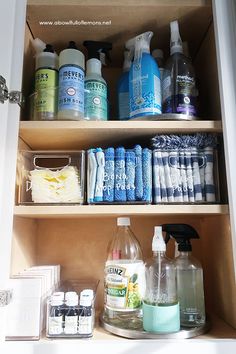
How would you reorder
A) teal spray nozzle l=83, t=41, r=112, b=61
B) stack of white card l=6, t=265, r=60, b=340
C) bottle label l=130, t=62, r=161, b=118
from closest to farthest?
stack of white card l=6, t=265, r=60, b=340, bottle label l=130, t=62, r=161, b=118, teal spray nozzle l=83, t=41, r=112, b=61

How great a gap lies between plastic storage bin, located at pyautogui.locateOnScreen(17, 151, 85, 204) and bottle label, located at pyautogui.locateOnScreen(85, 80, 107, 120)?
107 mm

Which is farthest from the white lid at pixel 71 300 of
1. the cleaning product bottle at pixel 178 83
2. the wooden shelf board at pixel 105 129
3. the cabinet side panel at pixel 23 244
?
the cleaning product bottle at pixel 178 83

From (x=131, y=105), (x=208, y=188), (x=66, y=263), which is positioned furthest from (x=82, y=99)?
(x=66, y=263)

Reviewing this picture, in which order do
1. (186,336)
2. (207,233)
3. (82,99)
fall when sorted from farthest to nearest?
(207,233)
(82,99)
(186,336)

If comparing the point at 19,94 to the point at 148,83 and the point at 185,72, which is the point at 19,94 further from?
the point at 185,72

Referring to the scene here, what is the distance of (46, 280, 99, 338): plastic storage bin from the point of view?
62cm

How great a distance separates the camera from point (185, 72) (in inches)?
30.1

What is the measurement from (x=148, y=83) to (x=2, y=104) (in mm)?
358

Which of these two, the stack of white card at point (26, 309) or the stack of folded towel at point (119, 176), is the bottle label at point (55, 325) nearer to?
the stack of white card at point (26, 309)

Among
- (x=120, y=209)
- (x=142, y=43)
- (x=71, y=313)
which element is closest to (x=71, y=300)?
(x=71, y=313)

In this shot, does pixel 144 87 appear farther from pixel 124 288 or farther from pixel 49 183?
pixel 124 288

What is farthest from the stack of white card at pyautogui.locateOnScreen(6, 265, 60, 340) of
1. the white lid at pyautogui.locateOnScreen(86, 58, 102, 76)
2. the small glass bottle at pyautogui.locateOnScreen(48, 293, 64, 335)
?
the white lid at pyautogui.locateOnScreen(86, 58, 102, 76)

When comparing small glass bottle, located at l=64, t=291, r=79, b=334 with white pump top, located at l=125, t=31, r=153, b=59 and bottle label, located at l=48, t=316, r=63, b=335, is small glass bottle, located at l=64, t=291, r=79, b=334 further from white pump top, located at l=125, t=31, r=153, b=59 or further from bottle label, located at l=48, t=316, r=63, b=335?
white pump top, located at l=125, t=31, r=153, b=59

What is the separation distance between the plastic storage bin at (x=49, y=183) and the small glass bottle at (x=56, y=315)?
0.22 metres
